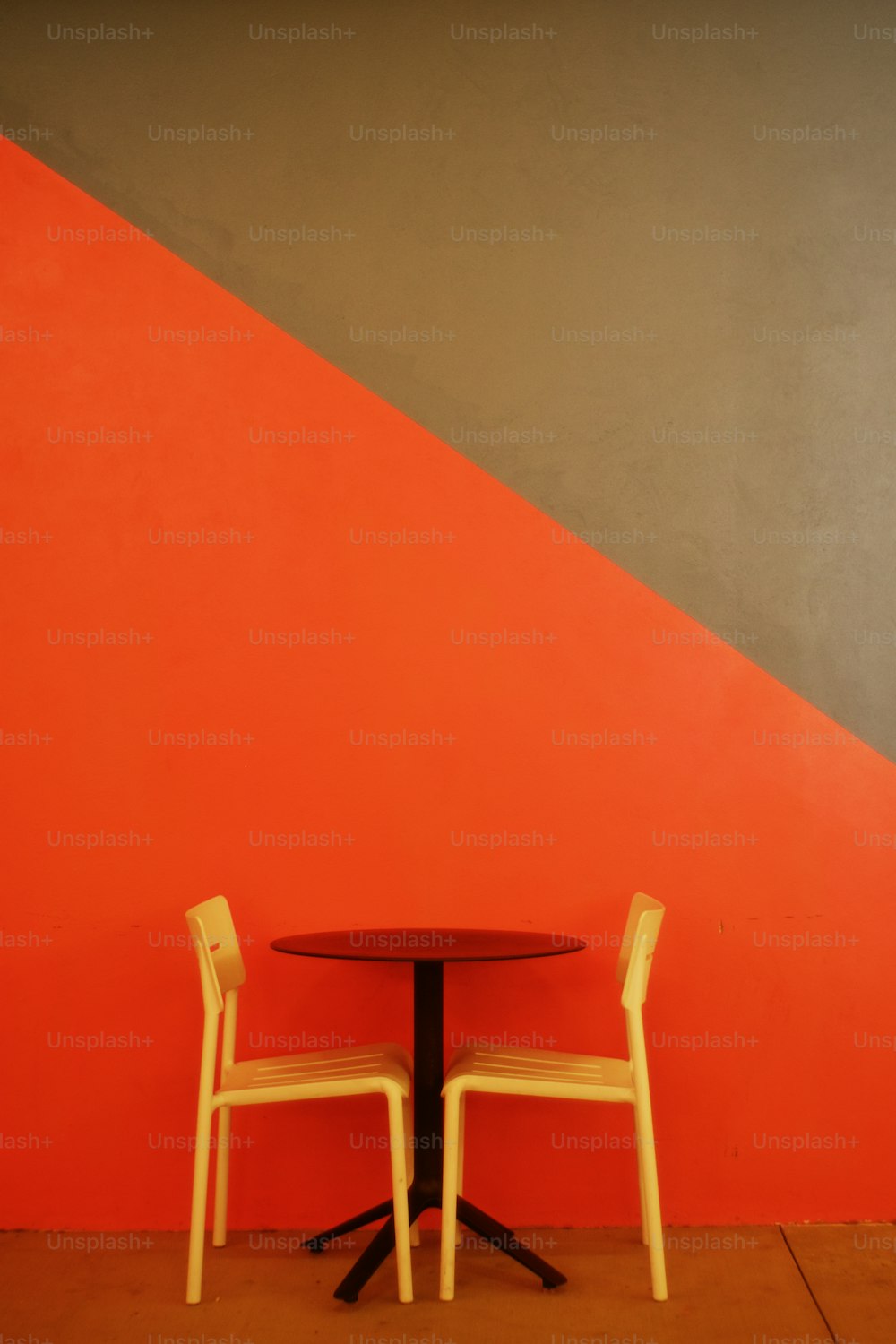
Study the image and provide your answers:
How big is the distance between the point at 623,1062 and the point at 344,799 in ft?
3.62

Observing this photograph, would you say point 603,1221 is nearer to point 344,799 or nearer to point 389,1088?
point 389,1088

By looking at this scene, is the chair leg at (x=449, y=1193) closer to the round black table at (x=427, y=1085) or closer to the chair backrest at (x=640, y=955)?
the round black table at (x=427, y=1085)

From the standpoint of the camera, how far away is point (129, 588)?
Answer: 319cm

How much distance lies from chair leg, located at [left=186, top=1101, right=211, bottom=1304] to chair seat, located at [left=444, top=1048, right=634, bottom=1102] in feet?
2.03

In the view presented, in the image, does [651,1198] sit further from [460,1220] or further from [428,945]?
[428,945]

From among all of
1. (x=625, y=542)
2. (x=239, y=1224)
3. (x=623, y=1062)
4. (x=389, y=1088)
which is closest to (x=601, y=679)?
(x=625, y=542)

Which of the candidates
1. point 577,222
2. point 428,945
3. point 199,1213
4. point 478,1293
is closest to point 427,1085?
point 428,945

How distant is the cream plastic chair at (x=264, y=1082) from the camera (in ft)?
8.13

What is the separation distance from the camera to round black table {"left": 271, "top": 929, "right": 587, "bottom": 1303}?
2.54m

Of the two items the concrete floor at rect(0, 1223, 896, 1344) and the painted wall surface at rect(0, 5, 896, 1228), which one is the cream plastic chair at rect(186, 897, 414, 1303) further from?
the painted wall surface at rect(0, 5, 896, 1228)

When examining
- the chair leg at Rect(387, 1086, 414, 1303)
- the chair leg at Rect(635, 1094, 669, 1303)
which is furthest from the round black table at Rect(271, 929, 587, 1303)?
the chair leg at Rect(635, 1094, 669, 1303)

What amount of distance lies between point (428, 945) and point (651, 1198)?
82cm

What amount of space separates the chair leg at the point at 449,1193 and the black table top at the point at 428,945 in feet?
1.16

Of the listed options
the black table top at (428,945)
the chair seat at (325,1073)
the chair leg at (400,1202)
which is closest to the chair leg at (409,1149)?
the chair seat at (325,1073)
